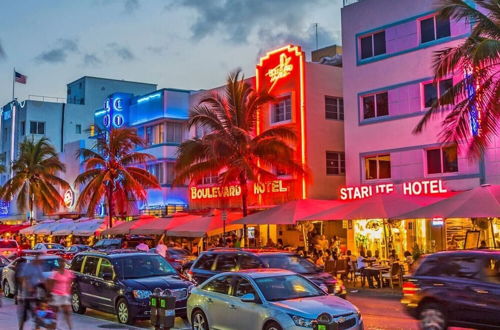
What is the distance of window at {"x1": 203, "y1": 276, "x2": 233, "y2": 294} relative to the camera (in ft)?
41.5

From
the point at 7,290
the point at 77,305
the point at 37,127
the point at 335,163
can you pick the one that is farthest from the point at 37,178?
the point at 77,305

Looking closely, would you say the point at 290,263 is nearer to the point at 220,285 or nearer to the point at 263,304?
the point at 220,285

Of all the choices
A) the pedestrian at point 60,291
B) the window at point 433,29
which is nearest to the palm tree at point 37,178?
the window at point 433,29

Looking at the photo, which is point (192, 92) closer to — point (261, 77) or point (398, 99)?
point (261, 77)

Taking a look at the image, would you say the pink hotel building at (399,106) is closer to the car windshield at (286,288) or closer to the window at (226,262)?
the window at (226,262)

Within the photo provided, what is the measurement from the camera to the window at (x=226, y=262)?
57.7 ft

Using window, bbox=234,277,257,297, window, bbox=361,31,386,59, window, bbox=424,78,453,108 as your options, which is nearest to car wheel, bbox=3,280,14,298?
window, bbox=234,277,257,297

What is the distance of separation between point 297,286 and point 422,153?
53.5 ft

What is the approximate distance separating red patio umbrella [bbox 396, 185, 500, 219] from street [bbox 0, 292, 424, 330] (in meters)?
2.97

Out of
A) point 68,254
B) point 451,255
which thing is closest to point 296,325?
point 451,255

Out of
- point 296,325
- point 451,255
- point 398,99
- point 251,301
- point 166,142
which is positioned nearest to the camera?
point 296,325

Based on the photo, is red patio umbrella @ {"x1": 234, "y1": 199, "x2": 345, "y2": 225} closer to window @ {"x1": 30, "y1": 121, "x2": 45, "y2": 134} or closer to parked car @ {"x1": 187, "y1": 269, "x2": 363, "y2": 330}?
parked car @ {"x1": 187, "y1": 269, "x2": 363, "y2": 330}

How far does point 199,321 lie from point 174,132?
30.6 m

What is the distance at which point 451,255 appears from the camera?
500 inches
